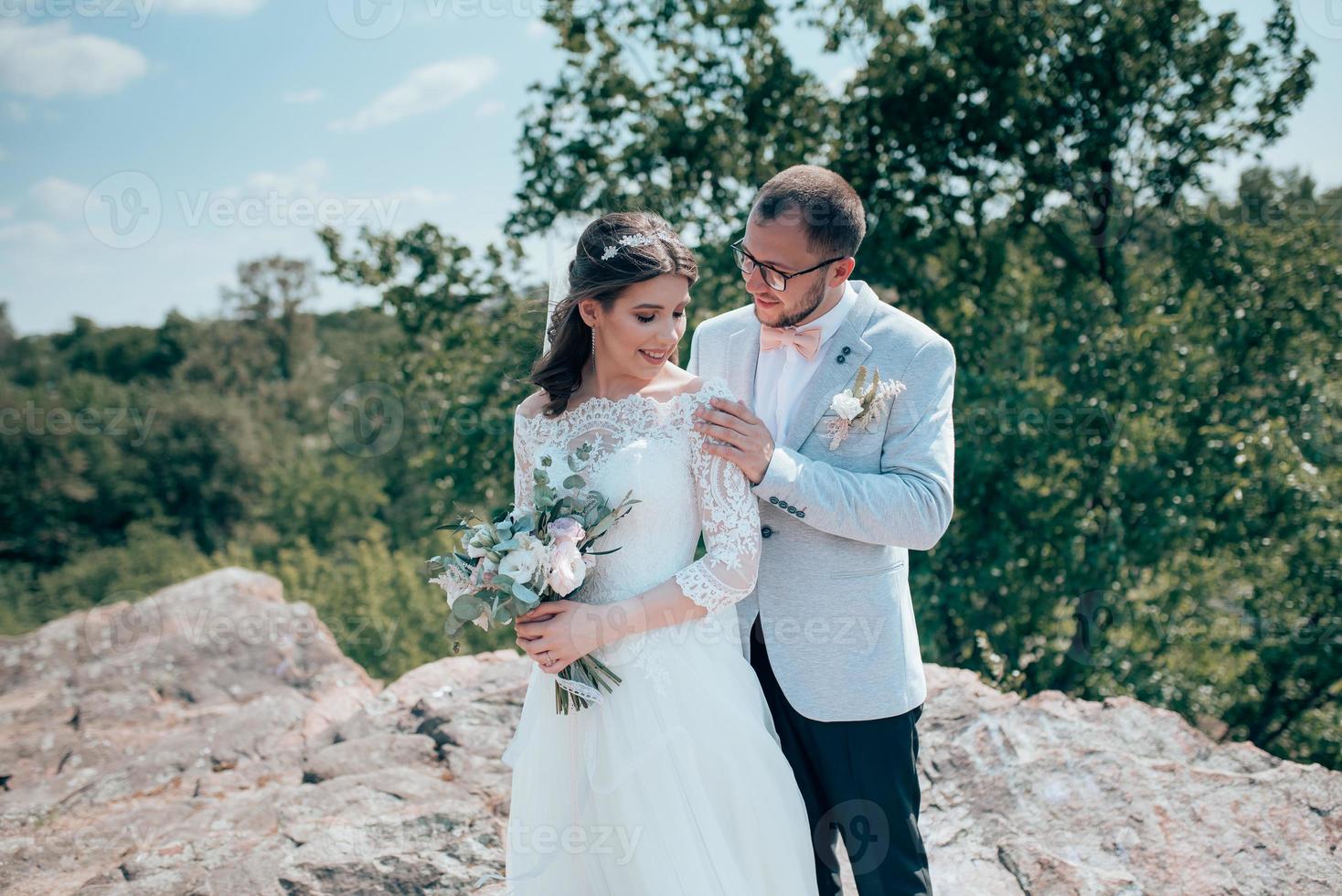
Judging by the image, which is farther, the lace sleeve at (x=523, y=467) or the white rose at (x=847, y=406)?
the lace sleeve at (x=523, y=467)

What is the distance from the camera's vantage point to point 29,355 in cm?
4103

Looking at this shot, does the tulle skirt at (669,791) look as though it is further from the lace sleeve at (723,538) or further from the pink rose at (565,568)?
the pink rose at (565,568)

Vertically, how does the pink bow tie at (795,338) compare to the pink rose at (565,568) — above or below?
above

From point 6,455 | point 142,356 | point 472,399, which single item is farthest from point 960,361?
point 142,356

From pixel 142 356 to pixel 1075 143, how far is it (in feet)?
144

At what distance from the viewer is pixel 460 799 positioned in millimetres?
3885

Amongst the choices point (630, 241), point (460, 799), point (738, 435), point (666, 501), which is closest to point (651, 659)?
point (666, 501)

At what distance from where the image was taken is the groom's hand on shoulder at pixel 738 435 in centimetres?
251

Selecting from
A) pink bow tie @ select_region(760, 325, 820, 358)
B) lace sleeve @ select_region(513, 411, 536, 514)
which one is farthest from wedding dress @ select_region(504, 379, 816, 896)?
pink bow tie @ select_region(760, 325, 820, 358)

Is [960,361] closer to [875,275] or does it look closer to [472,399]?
[875,275]

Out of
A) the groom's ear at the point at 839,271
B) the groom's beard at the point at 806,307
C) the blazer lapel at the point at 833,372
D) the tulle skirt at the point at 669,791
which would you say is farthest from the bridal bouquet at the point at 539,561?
the groom's ear at the point at 839,271

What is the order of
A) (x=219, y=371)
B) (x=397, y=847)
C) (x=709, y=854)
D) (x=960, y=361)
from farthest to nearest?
(x=219, y=371), (x=960, y=361), (x=397, y=847), (x=709, y=854)

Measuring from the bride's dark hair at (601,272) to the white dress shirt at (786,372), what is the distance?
33 centimetres

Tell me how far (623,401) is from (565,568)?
638mm
